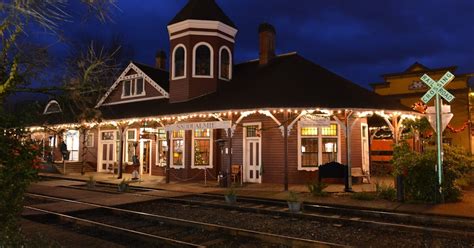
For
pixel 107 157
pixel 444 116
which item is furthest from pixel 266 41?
pixel 107 157

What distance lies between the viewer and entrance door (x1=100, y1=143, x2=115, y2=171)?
25.7 m

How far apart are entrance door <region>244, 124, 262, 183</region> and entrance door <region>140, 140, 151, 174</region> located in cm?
727

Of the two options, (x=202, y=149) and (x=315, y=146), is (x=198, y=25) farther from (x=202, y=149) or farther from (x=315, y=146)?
(x=315, y=146)

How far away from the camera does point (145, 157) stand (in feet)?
77.8

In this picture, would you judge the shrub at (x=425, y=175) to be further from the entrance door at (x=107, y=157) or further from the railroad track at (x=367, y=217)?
the entrance door at (x=107, y=157)

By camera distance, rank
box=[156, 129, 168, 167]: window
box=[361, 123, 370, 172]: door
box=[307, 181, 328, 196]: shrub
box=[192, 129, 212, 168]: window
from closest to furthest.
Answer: box=[307, 181, 328, 196]: shrub, box=[361, 123, 370, 172]: door, box=[192, 129, 212, 168]: window, box=[156, 129, 168, 167]: window

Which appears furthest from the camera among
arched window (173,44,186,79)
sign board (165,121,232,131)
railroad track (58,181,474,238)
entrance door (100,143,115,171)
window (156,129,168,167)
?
entrance door (100,143,115,171)

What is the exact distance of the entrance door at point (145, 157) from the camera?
23.4 metres

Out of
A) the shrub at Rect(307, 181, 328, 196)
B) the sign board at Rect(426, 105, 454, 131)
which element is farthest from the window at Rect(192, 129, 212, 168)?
the sign board at Rect(426, 105, 454, 131)

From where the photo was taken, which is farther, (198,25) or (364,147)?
(198,25)

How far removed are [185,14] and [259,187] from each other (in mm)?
10859

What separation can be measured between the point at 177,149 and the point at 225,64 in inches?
219

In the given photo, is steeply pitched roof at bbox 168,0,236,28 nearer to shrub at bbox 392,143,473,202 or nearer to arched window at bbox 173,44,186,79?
arched window at bbox 173,44,186,79

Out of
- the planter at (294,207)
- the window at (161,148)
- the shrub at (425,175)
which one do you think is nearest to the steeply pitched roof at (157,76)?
the window at (161,148)
